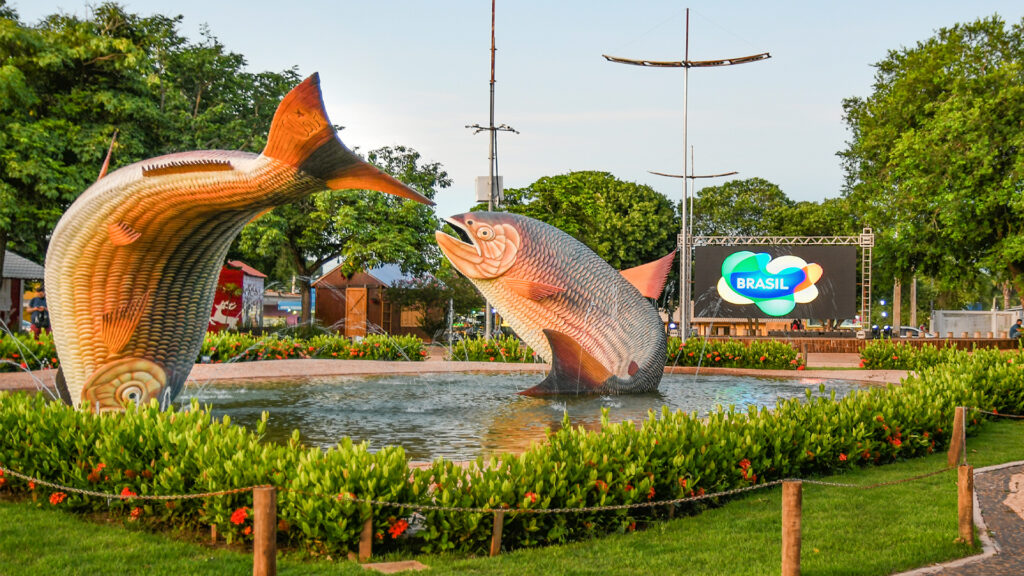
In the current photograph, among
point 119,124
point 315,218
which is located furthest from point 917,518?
point 315,218

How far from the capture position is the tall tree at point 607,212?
156 ft

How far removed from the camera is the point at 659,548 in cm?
552

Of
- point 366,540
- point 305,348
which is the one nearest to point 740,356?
point 305,348

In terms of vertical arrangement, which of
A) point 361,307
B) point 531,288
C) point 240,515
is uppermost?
point 531,288

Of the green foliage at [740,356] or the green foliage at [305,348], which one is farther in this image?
the green foliage at [740,356]

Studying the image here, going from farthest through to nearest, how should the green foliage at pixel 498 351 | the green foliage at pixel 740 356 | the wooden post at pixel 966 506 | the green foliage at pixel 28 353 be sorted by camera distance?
the green foliage at pixel 498 351, the green foliage at pixel 740 356, the green foliage at pixel 28 353, the wooden post at pixel 966 506

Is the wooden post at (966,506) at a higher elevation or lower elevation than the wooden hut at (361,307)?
lower

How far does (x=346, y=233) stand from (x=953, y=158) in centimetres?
2187

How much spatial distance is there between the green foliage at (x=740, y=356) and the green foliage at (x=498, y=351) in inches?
135

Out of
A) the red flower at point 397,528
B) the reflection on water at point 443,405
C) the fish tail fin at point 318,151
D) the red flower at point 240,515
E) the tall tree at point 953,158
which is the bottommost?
the reflection on water at point 443,405

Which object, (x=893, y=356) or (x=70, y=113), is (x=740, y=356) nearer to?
(x=893, y=356)

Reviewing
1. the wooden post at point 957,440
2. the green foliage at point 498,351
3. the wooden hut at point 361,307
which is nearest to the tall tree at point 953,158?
the green foliage at point 498,351

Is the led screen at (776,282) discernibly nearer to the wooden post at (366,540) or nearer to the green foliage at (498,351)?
the green foliage at (498,351)

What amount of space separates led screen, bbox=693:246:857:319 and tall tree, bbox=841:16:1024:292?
237 cm
